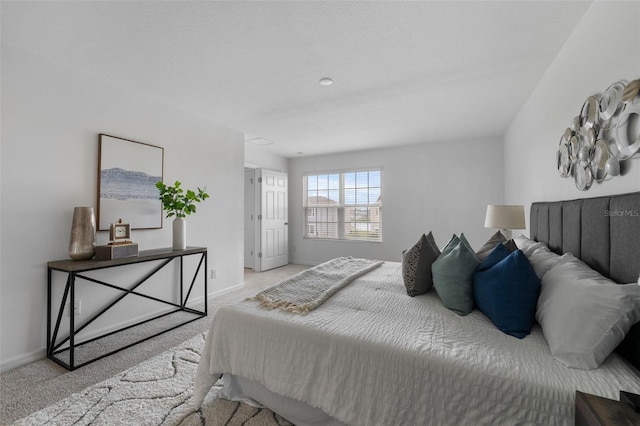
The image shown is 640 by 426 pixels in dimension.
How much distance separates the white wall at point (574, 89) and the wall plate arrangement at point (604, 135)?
0.06 metres

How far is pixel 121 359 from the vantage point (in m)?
2.19

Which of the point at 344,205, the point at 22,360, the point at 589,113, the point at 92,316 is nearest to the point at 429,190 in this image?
the point at 344,205

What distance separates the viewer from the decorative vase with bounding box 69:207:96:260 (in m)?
2.26

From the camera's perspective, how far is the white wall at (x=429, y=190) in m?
4.59

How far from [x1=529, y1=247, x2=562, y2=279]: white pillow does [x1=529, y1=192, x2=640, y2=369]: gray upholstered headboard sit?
12cm

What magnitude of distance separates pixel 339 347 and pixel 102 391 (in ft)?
5.49

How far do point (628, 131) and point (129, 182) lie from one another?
3751 mm

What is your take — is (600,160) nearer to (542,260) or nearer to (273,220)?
(542,260)

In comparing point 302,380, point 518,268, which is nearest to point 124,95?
point 302,380

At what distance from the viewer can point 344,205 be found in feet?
19.0

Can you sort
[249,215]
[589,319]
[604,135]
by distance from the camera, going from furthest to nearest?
1. [249,215]
2. [604,135]
3. [589,319]

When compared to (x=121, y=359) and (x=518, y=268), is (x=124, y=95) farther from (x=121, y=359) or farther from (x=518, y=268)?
(x=518, y=268)

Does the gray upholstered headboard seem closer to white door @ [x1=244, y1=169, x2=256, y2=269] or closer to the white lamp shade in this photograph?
the white lamp shade

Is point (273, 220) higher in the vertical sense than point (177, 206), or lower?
lower
